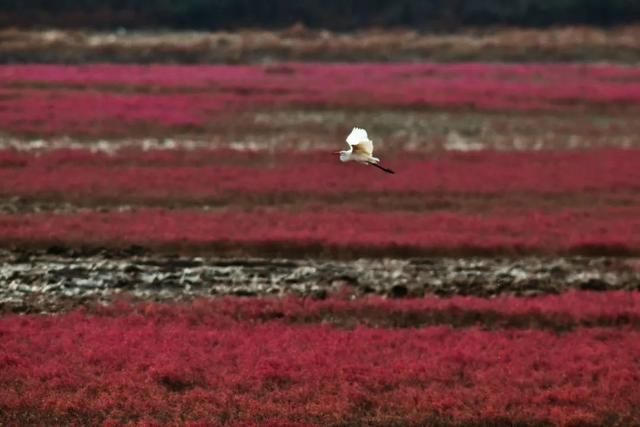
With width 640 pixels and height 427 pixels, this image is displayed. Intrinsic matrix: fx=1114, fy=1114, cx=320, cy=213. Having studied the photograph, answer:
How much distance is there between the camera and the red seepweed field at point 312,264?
1230cm

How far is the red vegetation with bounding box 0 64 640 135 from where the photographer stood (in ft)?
108

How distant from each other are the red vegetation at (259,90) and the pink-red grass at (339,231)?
34.3 feet

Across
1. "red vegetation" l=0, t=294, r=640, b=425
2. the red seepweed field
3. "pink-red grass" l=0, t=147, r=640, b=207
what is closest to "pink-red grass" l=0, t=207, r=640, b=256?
the red seepweed field

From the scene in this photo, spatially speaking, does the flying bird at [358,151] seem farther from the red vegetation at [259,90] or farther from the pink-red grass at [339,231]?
the red vegetation at [259,90]

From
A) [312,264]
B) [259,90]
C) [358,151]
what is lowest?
[312,264]

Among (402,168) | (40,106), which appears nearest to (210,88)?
(40,106)

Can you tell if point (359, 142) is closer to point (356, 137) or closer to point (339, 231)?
point (356, 137)

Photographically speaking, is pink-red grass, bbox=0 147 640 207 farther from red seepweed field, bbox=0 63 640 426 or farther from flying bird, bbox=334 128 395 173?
flying bird, bbox=334 128 395 173

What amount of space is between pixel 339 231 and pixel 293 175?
5.41 m

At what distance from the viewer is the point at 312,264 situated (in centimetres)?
1844

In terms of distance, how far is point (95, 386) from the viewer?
12.3 metres

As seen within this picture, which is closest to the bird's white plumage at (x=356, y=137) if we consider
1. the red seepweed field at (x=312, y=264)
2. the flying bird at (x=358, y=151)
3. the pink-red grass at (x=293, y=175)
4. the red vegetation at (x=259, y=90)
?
the flying bird at (x=358, y=151)

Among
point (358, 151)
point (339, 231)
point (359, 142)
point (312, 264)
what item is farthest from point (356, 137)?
point (339, 231)

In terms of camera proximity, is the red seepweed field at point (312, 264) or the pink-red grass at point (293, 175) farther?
the pink-red grass at point (293, 175)
